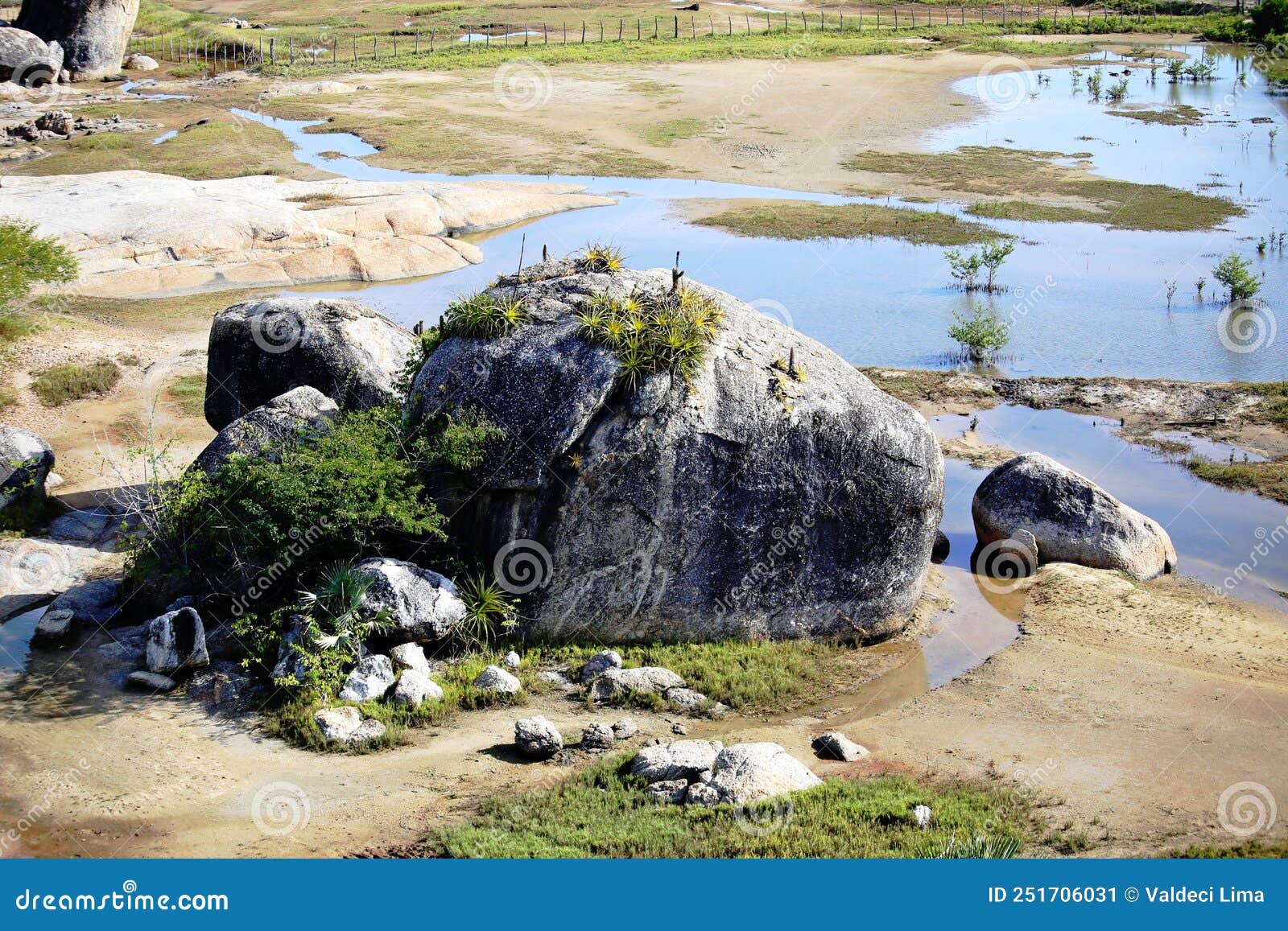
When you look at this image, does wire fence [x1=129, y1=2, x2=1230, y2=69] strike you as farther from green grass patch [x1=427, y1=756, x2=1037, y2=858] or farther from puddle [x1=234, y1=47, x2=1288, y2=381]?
green grass patch [x1=427, y1=756, x2=1037, y2=858]

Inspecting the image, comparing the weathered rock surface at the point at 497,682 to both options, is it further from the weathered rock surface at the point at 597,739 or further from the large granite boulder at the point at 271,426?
the large granite boulder at the point at 271,426

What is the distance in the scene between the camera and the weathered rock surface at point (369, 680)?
14719 mm

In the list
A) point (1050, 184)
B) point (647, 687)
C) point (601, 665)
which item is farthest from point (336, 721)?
point (1050, 184)

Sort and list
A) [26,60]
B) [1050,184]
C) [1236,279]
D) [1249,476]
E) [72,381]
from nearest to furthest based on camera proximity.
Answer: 1. [1249,476]
2. [72,381]
3. [1236,279]
4. [1050,184]
5. [26,60]

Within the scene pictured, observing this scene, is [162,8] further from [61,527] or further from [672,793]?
[672,793]

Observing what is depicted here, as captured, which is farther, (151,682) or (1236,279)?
(1236,279)

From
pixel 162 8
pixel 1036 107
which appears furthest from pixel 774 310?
pixel 162 8

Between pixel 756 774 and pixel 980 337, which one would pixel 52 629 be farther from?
pixel 980 337

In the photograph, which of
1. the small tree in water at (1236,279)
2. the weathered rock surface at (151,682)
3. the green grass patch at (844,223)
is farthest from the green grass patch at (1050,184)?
the weathered rock surface at (151,682)

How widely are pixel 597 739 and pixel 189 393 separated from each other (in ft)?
49.7

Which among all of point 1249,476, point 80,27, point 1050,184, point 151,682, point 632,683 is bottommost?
point 632,683

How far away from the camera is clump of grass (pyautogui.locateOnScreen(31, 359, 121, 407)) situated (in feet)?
80.7

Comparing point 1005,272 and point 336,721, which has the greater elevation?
point 1005,272

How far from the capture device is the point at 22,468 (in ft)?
64.2
